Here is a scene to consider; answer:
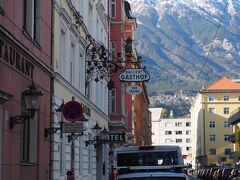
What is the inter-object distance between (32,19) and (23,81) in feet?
7.72

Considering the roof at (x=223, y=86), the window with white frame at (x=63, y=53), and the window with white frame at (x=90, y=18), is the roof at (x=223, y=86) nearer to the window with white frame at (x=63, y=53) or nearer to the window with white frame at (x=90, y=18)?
the window with white frame at (x=90, y=18)

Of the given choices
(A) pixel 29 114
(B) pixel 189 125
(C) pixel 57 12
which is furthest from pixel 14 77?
(B) pixel 189 125

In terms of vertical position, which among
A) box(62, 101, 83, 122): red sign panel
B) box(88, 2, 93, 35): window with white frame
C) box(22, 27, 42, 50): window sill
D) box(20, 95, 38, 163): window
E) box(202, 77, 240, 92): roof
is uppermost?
box(202, 77, 240, 92): roof

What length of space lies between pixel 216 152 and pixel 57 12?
110m

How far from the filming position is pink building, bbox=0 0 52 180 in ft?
45.5

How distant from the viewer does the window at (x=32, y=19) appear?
55.8 ft

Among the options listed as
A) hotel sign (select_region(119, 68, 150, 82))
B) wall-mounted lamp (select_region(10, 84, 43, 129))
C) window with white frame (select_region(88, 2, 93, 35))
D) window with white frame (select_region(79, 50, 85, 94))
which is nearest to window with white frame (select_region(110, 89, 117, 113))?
window with white frame (select_region(88, 2, 93, 35))

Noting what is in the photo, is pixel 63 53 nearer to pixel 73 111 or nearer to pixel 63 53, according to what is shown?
pixel 63 53

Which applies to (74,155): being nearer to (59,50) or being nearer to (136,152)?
(59,50)

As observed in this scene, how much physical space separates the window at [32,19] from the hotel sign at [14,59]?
1.02 metres

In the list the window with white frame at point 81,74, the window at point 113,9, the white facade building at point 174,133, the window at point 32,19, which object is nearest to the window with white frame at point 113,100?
the window at point 113,9

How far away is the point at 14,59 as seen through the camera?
14766mm

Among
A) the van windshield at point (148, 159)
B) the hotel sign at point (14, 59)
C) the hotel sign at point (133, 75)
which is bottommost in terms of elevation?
the van windshield at point (148, 159)

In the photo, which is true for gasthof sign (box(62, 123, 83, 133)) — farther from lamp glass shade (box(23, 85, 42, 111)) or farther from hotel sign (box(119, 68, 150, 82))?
hotel sign (box(119, 68, 150, 82))
